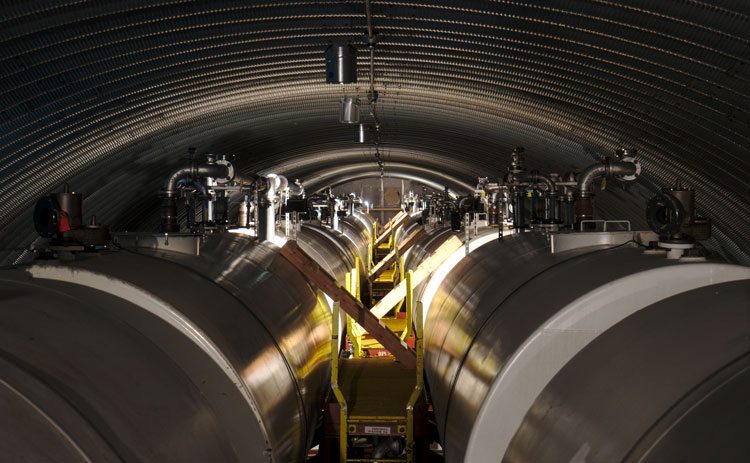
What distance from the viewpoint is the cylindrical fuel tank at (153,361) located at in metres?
2.33

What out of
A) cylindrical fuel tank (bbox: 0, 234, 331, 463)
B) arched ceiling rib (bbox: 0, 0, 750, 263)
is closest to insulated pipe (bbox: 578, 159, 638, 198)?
arched ceiling rib (bbox: 0, 0, 750, 263)

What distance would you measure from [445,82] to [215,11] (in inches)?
163

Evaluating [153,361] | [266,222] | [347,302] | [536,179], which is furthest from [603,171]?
[153,361]

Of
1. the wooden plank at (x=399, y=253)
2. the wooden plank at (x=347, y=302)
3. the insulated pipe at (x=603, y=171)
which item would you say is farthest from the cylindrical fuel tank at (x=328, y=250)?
the insulated pipe at (x=603, y=171)

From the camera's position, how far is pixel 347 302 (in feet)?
23.7

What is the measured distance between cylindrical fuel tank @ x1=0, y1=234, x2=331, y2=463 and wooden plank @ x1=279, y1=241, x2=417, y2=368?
33.5 inches

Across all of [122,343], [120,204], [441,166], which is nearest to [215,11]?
[122,343]

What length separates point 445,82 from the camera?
10.6m

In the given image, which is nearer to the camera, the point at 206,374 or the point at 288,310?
the point at 206,374

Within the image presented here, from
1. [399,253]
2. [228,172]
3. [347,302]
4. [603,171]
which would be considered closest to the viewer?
[347,302]

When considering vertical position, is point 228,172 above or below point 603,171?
above

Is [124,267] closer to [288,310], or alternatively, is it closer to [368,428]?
[288,310]

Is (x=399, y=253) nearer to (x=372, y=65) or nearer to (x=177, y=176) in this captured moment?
(x=372, y=65)

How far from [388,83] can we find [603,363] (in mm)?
8486
